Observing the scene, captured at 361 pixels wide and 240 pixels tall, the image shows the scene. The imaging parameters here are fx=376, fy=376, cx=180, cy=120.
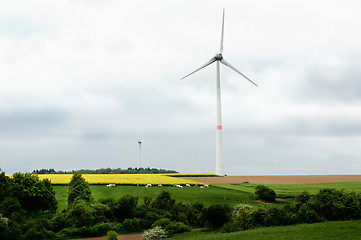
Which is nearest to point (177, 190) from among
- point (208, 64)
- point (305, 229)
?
point (305, 229)

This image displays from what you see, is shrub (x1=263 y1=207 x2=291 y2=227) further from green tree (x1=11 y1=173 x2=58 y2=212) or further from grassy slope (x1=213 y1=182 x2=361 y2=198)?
green tree (x1=11 y1=173 x2=58 y2=212)

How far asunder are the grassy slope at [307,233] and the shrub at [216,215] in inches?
196

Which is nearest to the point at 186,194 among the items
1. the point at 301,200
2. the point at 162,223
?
the point at 162,223

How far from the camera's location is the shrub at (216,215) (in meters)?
44.3

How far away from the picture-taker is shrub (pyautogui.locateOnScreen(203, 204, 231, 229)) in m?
44.3

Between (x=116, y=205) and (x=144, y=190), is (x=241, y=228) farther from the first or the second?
(x=144, y=190)

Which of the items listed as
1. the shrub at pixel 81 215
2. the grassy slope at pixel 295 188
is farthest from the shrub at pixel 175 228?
the grassy slope at pixel 295 188

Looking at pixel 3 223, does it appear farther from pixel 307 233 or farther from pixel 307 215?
pixel 307 215

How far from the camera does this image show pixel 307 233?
35.1 m

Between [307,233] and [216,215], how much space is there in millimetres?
12086

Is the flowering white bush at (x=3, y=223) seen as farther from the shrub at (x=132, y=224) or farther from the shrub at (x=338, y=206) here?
the shrub at (x=338, y=206)

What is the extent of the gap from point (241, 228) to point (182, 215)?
30.9 ft

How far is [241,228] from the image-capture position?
4259cm

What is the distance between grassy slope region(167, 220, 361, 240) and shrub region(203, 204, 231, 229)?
16.3 feet
